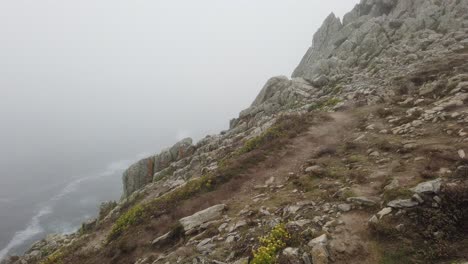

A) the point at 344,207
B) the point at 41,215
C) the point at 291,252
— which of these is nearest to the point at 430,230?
the point at 344,207

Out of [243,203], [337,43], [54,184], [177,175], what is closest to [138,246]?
[243,203]

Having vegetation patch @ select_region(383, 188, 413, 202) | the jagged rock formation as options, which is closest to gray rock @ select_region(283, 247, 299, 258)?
vegetation patch @ select_region(383, 188, 413, 202)

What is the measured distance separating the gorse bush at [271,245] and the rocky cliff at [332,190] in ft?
0.12

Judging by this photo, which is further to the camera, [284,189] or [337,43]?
[337,43]

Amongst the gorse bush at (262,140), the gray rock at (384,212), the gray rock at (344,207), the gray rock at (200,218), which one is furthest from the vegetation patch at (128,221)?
the gray rock at (384,212)

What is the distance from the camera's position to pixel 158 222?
15859 millimetres

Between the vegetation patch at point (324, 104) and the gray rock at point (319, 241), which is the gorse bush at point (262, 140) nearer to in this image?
the vegetation patch at point (324, 104)

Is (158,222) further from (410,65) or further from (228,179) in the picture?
(410,65)

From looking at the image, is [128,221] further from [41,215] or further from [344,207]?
[41,215]

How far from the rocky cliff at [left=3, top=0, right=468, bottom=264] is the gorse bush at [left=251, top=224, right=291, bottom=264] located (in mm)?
36

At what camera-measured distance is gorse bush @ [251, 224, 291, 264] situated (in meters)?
9.08

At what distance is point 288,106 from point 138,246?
1022 inches

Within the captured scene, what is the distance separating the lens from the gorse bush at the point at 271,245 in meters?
9.08

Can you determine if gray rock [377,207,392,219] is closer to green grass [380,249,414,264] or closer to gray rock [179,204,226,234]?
green grass [380,249,414,264]
